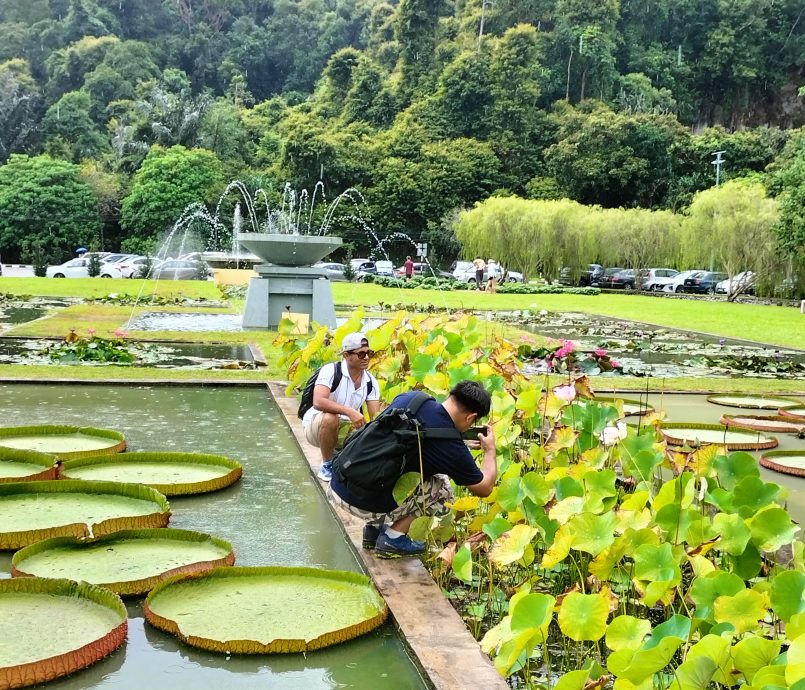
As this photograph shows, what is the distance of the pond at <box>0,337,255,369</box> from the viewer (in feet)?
37.0

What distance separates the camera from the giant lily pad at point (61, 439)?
20.6 ft

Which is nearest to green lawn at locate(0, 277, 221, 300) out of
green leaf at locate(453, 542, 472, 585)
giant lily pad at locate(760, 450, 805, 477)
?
giant lily pad at locate(760, 450, 805, 477)

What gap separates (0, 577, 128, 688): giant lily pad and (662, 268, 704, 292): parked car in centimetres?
4198

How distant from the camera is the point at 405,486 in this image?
415cm

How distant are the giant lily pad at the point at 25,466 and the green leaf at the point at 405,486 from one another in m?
2.43

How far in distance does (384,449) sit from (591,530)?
107cm

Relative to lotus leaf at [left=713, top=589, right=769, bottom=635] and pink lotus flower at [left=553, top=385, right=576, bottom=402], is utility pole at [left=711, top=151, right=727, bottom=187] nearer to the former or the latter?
pink lotus flower at [left=553, top=385, right=576, bottom=402]

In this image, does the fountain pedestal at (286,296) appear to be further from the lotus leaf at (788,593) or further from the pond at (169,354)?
the lotus leaf at (788,593)

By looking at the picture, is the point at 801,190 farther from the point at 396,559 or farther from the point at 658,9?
the point at 658,9

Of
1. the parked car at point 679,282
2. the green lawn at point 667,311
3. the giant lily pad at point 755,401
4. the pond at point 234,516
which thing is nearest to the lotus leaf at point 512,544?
the pond at point 234,516

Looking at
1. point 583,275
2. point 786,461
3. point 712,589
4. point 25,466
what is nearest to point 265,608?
point 712,589

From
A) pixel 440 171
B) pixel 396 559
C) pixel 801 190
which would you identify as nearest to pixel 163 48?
pixel 440 171

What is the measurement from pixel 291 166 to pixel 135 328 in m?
37.4

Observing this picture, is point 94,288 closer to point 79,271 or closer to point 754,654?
point 79,271
